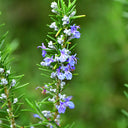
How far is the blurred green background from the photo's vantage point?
9.30 feet

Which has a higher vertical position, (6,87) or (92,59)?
(6,87)

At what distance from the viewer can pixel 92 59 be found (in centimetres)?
341

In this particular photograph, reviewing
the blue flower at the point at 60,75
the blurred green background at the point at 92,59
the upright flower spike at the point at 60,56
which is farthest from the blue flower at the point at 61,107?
the blurred green background at the point at 92,59

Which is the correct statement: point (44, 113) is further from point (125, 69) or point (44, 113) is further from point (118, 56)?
point (125, 69)

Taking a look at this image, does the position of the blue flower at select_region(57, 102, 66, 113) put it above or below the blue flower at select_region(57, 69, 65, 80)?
below

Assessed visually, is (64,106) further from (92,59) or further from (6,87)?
(92,59)

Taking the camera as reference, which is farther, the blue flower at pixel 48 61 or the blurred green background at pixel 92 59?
the blurred green background at pixel 92 59

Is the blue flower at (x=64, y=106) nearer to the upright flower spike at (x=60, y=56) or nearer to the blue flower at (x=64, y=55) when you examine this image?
the upright flower spike at (x=60, y=56)

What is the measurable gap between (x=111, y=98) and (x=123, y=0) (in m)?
1.78

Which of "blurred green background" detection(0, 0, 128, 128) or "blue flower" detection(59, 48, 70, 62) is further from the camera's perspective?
"blurred green background" detection(0, 0, 128, 128)

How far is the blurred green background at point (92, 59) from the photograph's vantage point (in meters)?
2.84

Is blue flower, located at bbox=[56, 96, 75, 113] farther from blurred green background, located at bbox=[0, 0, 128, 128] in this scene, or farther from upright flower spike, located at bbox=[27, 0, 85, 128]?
blurred green background, located at bbox=[0, 0, 128, 128]

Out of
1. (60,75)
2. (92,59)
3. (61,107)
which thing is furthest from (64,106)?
(92,59)

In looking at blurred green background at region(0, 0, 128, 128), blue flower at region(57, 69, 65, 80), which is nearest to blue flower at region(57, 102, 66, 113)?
blue flower at region(57, 69, 65, 80)
